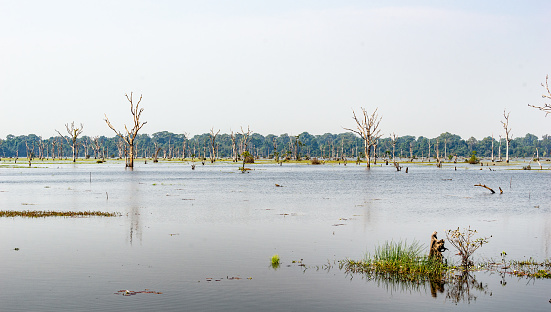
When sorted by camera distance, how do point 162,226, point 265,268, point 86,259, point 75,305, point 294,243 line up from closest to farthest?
1. point 75,305
2. point 265,268
3. point 86,259
4. point 294,243
5. point 162,226

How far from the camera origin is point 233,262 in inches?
744

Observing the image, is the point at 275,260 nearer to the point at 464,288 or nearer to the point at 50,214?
the point at 464,288

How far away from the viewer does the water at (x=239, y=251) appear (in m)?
14.3

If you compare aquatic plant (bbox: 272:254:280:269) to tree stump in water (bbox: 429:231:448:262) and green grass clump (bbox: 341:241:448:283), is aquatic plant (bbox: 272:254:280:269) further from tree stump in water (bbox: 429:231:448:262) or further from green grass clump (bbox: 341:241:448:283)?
tree stump in water (bbox: 429:231:448:262)

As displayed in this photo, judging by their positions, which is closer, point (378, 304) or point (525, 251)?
point (378, 304)

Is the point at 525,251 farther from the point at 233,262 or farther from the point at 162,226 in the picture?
the point at 162,226

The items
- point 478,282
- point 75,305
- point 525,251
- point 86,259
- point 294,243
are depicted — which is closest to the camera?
point 75,305

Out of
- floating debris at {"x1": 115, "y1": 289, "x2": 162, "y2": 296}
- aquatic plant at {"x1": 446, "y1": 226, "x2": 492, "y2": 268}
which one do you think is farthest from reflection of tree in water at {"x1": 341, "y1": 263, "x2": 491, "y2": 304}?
floating debris at {"x1": 115, "y1": 289, "x2": 162, "y2": 296}

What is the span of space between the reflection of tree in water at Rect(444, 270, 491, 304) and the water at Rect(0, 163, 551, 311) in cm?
20

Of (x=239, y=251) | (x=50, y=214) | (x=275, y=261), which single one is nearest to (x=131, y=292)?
(x=275, y=261)

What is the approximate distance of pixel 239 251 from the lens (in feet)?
68.6

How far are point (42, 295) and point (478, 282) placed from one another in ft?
40.2

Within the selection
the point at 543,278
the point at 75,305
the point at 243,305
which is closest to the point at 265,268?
the point at 243,305

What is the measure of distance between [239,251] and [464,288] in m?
8.51
